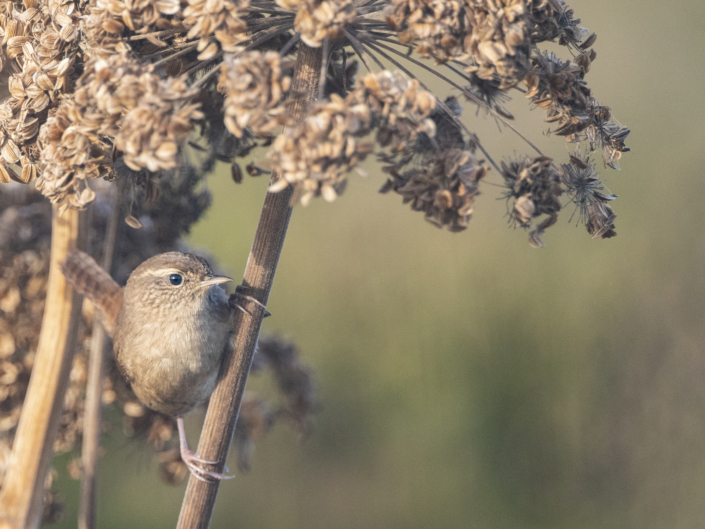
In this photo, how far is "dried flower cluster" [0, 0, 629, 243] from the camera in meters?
1.11

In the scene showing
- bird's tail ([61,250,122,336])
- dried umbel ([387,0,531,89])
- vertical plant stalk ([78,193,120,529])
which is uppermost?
dried umbel ([387,0,531,89])

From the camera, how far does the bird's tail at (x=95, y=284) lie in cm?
190

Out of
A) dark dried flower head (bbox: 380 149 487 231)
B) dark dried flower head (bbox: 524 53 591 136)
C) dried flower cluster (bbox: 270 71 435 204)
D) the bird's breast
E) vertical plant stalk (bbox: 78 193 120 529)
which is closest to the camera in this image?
dried flower cluster (bbox: 270 71 435 204)

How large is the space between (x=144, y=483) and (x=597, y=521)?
2578 millimetres

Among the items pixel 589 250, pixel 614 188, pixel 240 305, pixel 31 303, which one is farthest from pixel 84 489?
pixel 614 188

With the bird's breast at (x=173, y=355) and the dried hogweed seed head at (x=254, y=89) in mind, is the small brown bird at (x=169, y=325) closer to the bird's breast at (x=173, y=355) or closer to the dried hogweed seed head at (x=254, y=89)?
the bird's breast at (x=173, y=355)

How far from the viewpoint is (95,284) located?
2025 mm

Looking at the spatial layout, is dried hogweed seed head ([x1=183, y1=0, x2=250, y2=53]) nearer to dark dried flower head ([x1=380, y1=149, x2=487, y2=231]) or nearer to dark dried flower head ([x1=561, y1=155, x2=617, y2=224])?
dark dried flower head ([x1=380, y1=149, x2=487, y2=231])

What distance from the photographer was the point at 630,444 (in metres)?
3.28

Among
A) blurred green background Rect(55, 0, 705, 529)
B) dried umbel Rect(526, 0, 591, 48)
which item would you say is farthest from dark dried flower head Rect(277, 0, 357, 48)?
blurred green background Rect(55, 0, 705, 529)

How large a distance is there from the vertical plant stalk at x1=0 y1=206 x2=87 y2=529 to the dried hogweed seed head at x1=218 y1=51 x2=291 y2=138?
0.99 m

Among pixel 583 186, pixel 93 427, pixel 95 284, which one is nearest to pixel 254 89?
pixel 583 186

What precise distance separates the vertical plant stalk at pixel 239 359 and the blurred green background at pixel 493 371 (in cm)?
164

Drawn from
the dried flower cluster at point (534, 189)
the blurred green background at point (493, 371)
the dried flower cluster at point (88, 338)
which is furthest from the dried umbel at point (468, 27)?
the blurred green background at point (493, 371)
